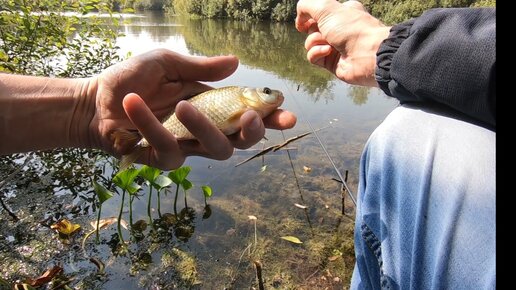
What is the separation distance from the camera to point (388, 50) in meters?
1.51

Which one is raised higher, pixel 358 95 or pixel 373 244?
pixel 373 244

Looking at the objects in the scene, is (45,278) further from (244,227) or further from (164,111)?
(244,227)

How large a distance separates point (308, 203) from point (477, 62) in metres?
3.81

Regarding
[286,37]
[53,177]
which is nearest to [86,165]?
[53,177]

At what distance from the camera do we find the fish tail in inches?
87.1

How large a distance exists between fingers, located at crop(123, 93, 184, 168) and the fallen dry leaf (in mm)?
1571

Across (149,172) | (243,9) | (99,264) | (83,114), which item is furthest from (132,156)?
(243,9)

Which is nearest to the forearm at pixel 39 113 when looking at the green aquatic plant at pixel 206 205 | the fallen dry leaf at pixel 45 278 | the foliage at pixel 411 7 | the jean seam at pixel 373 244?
the fallen dry leaf at pixel 45 278

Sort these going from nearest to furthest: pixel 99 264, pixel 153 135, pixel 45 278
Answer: pixel 153 135, pixel 45 278, pixel 99 264

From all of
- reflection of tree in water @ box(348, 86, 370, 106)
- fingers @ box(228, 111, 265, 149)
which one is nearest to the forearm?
fingers @ box(228, 111, 265, 149)

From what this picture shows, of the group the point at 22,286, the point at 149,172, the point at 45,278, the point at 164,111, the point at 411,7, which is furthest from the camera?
the point at 411,7

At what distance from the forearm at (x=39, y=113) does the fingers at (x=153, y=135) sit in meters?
0.48

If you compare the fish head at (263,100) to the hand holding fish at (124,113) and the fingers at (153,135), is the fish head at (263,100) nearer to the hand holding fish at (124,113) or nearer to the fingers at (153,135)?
the hand holding fish at (124,113)

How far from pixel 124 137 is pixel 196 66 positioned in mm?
676
